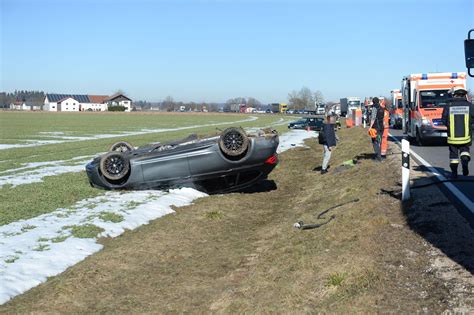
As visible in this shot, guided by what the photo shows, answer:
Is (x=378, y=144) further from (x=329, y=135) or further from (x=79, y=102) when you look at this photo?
(x=79, y=102)

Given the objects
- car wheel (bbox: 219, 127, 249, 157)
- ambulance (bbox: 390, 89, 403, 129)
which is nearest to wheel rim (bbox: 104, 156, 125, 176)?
car wheel (bbox: 219, 127, 249, 157)

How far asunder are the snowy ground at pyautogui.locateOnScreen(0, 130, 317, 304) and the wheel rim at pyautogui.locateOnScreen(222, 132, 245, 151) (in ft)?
4.65

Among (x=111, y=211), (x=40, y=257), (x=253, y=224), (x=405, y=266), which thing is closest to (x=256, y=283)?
(x=405, y=266)

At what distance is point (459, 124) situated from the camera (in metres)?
10.1

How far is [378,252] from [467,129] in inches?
193

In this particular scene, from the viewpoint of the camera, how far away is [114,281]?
6480 millimetres

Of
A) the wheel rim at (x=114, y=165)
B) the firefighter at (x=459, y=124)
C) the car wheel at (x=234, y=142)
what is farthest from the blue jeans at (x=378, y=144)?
the wheel rim at (x=114, y=165)

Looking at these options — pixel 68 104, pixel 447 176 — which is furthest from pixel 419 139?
pixel 68 104

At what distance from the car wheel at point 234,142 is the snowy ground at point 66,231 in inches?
54.2

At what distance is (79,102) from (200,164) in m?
190

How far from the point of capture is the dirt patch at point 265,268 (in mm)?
5160

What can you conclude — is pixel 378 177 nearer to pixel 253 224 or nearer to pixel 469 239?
pixel 253 224

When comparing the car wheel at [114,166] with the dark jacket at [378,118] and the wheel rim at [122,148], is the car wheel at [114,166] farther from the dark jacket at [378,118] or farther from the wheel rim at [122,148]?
the dark jacket at [378,118]

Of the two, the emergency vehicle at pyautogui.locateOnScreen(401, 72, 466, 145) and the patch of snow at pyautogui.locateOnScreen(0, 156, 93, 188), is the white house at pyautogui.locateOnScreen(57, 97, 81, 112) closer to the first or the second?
the patch of snow at pyautogui.locateOnScreen(0, 156, 93, 188)
